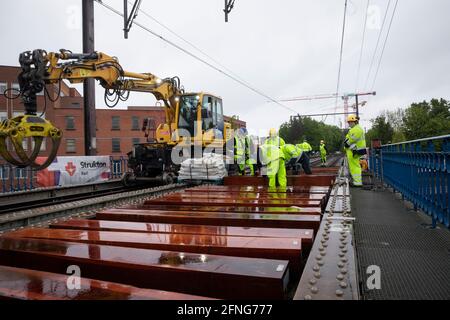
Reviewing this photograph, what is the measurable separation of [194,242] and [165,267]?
473 mm

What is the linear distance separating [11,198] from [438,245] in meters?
7.94

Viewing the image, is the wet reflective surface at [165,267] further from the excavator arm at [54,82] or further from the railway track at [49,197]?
the railway track at [49,197]

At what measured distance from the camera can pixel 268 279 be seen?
146 cm

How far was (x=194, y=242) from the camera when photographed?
2.09m

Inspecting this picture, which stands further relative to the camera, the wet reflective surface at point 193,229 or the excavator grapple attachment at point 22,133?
the excavator grapple attachment at point 22,133

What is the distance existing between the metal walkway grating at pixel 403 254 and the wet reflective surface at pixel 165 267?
975mm

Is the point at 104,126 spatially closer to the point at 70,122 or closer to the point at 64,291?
the point at 70,122

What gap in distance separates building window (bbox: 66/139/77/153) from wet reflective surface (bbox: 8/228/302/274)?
173 ft

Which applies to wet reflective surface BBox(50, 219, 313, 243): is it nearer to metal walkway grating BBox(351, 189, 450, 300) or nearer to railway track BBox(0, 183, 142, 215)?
metal walkway grating BBox(351, 189, 450, 300)

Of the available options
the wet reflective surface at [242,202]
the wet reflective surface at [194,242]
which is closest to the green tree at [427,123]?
the wet reflective surface at [242,202]

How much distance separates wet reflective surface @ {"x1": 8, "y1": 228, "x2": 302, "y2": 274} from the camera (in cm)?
188

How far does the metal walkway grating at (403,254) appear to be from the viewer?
2348mm

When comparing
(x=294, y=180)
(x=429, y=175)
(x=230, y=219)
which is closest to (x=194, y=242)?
(x=230, y=219)

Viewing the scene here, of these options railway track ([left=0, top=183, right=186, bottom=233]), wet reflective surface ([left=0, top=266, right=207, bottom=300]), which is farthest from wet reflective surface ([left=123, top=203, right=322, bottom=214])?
wet reflective surface ([left=0, top=266, right=207, bottom=300])
